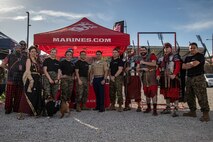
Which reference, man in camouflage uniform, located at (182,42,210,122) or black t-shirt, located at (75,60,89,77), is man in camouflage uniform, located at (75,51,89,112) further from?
man in camouflage uniform, located at (182,42,210,122)

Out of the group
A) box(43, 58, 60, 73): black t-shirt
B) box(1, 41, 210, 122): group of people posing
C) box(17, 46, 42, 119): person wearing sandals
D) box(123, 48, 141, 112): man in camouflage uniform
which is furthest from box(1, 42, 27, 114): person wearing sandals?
box(123, 48, 141, 112): man in camouflage uniform

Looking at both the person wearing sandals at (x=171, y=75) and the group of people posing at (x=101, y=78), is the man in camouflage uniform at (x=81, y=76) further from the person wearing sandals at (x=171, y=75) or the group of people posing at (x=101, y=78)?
the person wearing sandals at (x=171, y=75)

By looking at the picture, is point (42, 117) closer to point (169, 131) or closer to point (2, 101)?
point (169, 131)

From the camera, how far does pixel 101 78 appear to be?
8.50 metres

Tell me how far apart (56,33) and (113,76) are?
2.48 metres

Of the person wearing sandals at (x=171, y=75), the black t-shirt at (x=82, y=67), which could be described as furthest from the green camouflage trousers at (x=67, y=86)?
the person wearing sandals at (x=171, y=75)

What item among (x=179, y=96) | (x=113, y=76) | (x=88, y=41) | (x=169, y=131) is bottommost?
(x=169, y=131)

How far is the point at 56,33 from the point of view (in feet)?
30.9

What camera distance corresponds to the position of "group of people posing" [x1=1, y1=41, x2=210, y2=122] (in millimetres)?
7039

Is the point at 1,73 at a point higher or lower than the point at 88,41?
lower

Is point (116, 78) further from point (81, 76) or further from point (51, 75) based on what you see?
point (51, 75)

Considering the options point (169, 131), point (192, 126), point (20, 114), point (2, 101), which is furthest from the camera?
point (2, 101)

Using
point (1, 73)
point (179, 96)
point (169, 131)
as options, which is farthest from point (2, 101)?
point (169, 131)

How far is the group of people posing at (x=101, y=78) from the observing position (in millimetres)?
7039
